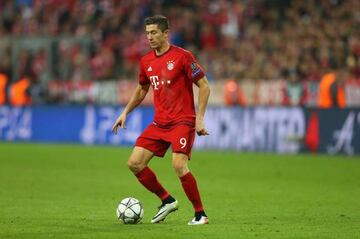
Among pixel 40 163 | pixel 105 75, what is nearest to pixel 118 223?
pixel 40 163

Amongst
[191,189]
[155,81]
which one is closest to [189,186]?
[191,189]

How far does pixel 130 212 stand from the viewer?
10141mm

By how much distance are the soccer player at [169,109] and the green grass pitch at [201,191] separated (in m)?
0.51

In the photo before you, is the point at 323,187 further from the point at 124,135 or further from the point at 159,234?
the point at 124,135

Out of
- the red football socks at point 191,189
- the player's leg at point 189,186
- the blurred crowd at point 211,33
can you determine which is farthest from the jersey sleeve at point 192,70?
the blurred crowd at point 211,33

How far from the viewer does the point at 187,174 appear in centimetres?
999

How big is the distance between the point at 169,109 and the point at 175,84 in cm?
29

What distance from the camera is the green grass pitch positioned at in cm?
959

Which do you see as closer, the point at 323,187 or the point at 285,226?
the point at 285,226

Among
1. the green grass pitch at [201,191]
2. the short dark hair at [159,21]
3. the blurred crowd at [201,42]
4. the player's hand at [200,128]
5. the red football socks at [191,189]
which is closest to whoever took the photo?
the green grass pitch at [201,191]

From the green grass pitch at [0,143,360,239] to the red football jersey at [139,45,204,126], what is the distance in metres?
1.23

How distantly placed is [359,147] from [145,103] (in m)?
7.00

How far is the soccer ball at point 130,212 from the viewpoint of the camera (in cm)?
1014

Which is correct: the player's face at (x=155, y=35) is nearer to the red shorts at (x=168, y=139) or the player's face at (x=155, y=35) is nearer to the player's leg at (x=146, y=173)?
the red shorts at (x=168, y=139)
